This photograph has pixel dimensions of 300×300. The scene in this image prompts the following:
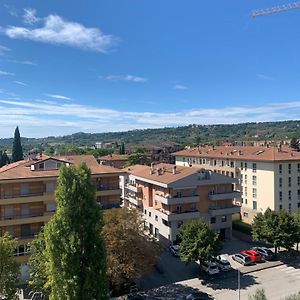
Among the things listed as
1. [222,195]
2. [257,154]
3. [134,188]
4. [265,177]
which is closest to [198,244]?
[222,195]

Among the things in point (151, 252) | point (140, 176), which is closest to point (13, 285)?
point (151, 252)

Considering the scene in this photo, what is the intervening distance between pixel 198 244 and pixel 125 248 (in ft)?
25.7

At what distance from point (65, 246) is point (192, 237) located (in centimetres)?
1849

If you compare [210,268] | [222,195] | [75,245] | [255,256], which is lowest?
[255,256]

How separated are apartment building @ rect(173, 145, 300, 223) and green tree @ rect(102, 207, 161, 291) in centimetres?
3240

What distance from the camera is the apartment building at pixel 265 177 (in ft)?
201

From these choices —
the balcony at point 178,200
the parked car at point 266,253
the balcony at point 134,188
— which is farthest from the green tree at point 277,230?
the balcony at point 134,188

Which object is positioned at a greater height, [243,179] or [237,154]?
[237,154]

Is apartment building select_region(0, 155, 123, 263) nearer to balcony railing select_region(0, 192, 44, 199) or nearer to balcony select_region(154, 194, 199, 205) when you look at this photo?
balcony railing select_region(0, 192, 44, 199)

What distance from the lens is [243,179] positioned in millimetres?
69250

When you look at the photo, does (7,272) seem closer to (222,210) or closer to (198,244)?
(198,244)

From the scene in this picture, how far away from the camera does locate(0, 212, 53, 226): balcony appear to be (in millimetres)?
38375

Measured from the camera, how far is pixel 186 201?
4981 cm

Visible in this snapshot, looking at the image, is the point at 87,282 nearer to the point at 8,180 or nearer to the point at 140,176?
the point at 8,180
